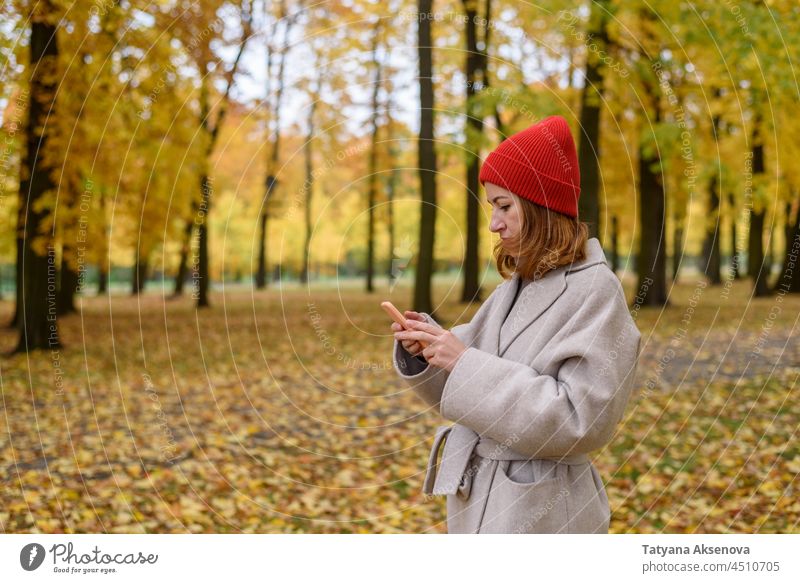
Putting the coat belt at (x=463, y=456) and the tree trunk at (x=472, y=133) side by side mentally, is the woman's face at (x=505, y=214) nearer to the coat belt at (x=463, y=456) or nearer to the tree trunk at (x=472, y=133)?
the coat belt at (x=463, y=456)

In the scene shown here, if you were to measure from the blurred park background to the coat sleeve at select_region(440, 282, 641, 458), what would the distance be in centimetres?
45

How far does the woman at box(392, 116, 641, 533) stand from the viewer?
7.11ft

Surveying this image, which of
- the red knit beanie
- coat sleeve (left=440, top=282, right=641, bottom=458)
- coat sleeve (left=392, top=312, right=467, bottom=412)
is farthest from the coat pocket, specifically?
the red knit beanie

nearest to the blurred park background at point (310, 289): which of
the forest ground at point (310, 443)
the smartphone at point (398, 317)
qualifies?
the forest ground at point (310, 443)

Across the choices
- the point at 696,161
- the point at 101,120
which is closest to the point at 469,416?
the point at 101,120

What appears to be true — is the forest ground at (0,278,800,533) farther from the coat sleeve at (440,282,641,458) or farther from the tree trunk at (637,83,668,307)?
the tree trunk at (637,83,668,307)

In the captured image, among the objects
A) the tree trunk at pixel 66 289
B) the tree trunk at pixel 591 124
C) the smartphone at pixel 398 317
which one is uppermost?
the tree trunk at pixel 591 124

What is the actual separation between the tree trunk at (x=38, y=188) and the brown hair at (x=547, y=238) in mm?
9485

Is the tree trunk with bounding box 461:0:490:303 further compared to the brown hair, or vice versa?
the tree trunk with bounding box 461:0:490:303

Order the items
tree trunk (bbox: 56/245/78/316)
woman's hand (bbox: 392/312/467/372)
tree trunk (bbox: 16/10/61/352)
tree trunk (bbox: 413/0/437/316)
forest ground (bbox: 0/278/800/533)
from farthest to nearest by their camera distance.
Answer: tree trunk (bbox: 56/245/78/316)
tree trunk (bbox: 413/0/437/316)
tree trunk (bbox: 16/10/61/352)
forest ground (bbox: 0/278/800/533)
woman's hand (bbox: 392/312/467/372)

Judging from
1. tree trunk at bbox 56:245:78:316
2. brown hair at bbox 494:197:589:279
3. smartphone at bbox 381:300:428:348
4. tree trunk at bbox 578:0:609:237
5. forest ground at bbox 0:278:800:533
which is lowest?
forest ground at bbox 0:278:800:533

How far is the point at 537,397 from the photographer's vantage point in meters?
2.16

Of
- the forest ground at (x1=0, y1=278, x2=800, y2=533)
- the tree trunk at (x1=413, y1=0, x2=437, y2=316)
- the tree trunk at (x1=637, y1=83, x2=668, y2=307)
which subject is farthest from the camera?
the tree trunk at (x1=637, y1=83, x2=668, y2=307)

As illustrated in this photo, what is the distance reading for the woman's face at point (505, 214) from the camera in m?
2.32
